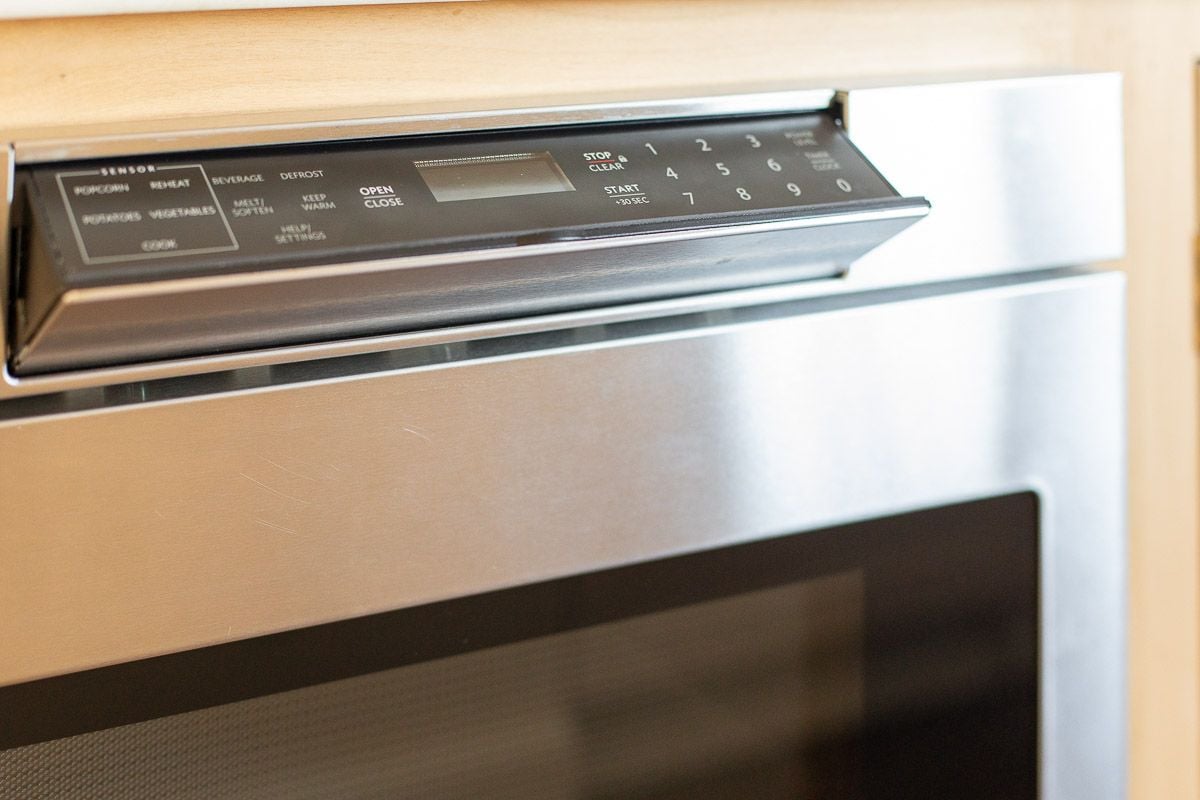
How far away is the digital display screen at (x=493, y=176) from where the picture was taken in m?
0.34

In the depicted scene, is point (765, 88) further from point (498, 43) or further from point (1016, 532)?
point (1016, 532)

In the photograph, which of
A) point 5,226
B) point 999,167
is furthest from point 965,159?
point 5,226

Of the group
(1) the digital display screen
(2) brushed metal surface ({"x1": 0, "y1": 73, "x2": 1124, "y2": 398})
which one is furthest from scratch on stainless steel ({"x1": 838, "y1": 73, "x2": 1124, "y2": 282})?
(1) the digital display screen

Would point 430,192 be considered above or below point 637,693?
above

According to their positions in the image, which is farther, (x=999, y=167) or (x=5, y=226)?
(x=999, y=167)

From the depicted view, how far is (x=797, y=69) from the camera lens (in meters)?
0.41

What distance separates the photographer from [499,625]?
366 mm

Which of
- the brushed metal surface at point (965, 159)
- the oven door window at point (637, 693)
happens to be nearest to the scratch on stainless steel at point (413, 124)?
the brushed metal surface at point (965, 159)

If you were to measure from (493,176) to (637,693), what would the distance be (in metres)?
0.18

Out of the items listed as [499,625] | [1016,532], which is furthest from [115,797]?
[1016,532]

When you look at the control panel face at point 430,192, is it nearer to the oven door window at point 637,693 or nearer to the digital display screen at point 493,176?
the digital display screen at point 493,176

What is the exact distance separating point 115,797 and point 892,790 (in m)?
0.28

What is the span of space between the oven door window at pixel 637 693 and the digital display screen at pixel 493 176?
4.9 inches

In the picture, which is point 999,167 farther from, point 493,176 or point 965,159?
point 493,176
